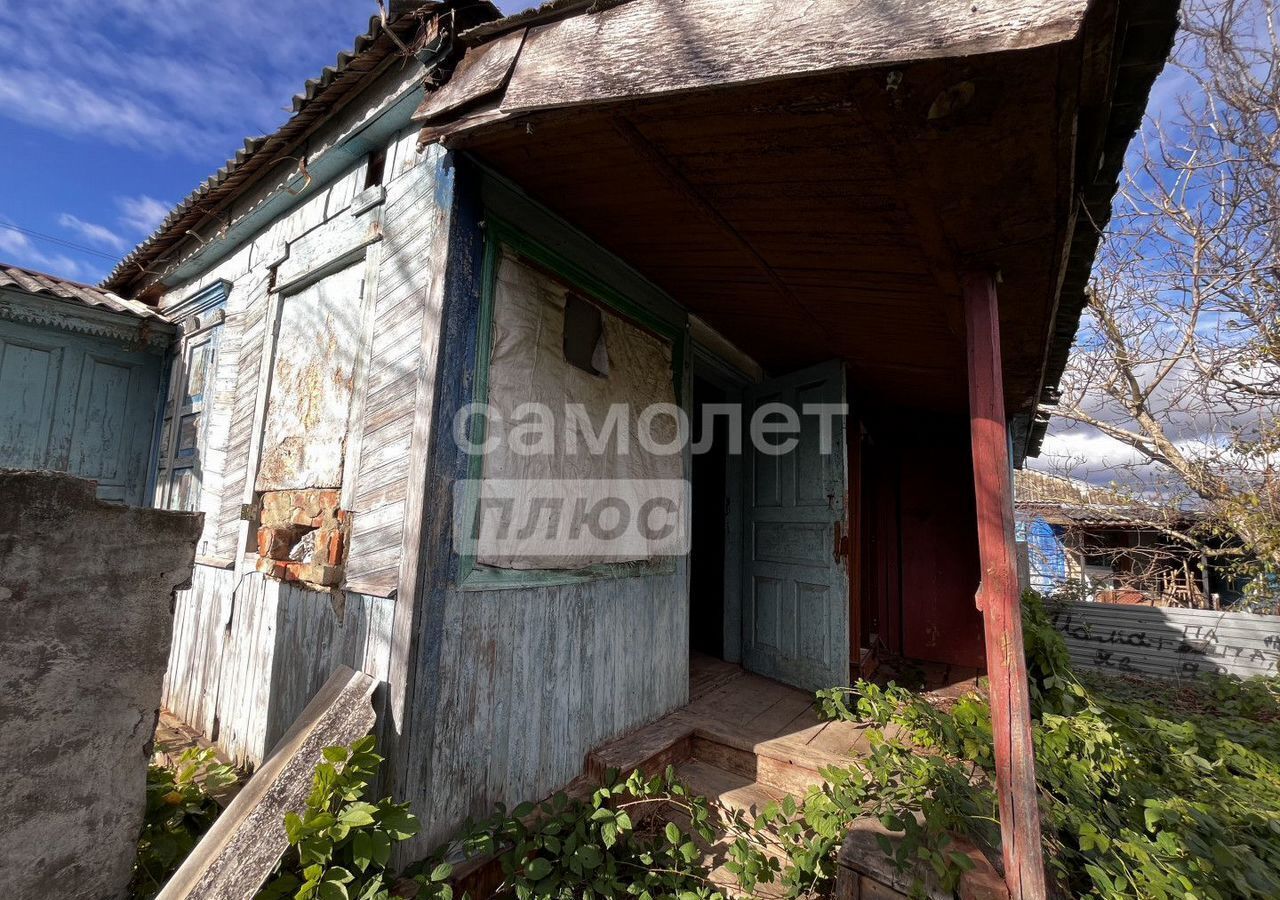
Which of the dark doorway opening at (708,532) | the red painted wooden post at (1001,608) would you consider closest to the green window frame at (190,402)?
the dark doorway opening at (708,532)

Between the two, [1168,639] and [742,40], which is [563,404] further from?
[1168,639]

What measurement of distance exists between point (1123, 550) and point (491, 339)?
11501mm

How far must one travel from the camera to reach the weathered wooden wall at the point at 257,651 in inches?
91.9

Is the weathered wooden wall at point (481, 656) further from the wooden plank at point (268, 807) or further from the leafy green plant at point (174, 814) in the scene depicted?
the leafy green plant at point (174, 814)

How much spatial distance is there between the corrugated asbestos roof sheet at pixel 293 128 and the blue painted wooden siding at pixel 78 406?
3.08 feet

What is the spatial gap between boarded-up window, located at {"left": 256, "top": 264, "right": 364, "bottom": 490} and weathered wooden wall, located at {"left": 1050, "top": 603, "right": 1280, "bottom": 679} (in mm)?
9850

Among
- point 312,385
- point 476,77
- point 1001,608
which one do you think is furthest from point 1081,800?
point 312,385

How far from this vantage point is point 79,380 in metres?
4.45

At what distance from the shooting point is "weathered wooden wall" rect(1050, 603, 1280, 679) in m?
7.04

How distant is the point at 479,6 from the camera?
7.34 ft

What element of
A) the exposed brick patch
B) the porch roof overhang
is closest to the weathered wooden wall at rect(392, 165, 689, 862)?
the porch roof overhang

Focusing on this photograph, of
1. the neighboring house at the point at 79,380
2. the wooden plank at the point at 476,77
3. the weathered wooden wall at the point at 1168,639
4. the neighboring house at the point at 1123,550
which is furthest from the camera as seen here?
the neighboring house at the point at 1123,550

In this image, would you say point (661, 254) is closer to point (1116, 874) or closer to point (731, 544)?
point (731, 544)

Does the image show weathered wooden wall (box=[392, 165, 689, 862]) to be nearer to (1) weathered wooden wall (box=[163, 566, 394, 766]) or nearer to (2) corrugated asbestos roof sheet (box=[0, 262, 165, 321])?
(1) weathered wooden wall (box=[163, 566, 394, 766])
